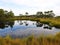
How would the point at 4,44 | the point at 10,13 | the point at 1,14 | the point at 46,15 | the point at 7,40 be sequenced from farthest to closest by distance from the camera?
the point at 46,15, the point at 10,13, the point at 1,14, the point at 7,40, the point at 4,44

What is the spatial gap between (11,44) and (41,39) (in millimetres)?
1925

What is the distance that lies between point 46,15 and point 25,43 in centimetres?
9564

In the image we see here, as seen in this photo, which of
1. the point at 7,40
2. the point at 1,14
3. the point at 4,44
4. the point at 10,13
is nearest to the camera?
the point at 4,44

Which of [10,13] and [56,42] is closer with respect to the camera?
[56,42]

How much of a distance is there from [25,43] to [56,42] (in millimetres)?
1817

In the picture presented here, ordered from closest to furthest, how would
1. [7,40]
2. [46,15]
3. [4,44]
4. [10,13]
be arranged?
[4,44] < [7,40] < [10,13] < [46,15]

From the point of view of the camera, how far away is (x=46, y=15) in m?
105

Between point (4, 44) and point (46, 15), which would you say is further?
point (46, 15)

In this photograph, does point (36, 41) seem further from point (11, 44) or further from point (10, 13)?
point (10, 13)

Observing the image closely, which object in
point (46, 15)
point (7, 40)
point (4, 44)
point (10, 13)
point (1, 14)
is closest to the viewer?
point (4, 44)

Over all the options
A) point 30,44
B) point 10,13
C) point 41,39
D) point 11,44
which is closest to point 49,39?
point 41,39

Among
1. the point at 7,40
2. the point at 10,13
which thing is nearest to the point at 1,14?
the point at 10,13

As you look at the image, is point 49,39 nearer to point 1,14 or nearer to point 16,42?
point 16,42

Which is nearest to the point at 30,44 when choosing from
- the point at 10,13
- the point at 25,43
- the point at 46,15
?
the point at 25,43
